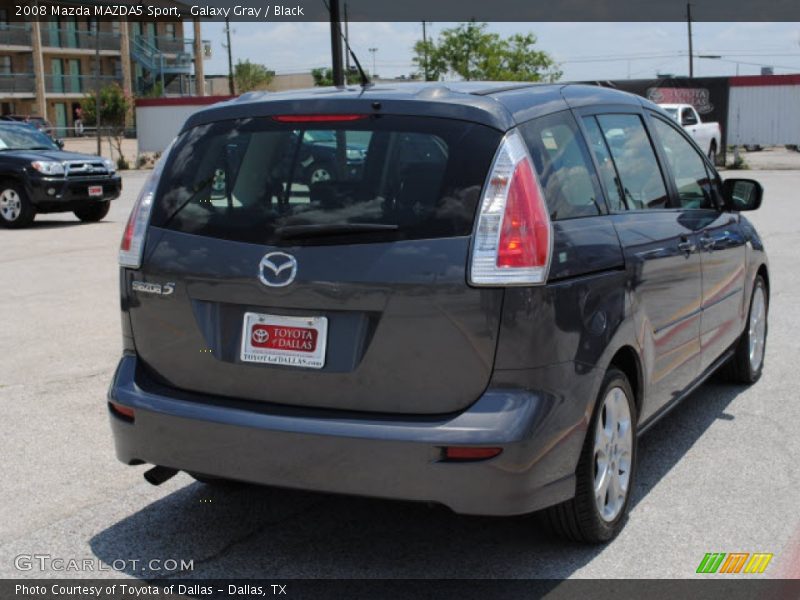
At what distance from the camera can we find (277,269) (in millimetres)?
3754

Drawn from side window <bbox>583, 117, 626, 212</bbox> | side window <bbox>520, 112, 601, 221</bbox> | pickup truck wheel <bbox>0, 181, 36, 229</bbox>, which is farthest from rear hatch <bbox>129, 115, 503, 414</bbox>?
pickup truck wheel <bbox>0, 181, 36, 229</bbox>

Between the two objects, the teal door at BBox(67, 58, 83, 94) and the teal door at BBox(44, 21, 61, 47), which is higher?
the teal door at BBox(44, 21, 61, 47)

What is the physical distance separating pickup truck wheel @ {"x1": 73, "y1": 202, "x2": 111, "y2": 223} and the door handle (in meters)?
14.8

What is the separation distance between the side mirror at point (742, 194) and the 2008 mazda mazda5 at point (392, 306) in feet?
6.03

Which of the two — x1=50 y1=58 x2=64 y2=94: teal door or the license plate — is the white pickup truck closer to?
the license plate

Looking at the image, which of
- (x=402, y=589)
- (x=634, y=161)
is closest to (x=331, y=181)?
(x=402, y=589)

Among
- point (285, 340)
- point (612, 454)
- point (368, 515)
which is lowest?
point (368, 515)

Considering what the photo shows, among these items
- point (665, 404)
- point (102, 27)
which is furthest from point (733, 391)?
point (102, 27)

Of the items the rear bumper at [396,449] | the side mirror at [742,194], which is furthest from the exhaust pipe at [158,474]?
the side mirror at [742,194]

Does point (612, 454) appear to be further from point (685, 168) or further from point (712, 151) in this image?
point (712, 151)

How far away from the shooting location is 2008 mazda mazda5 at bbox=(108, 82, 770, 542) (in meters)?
3.59

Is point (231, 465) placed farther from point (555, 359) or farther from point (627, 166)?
point (627, 166)

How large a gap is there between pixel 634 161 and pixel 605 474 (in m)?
1.56

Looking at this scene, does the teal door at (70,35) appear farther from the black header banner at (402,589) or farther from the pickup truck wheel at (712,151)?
the black header banner at (402,589)
